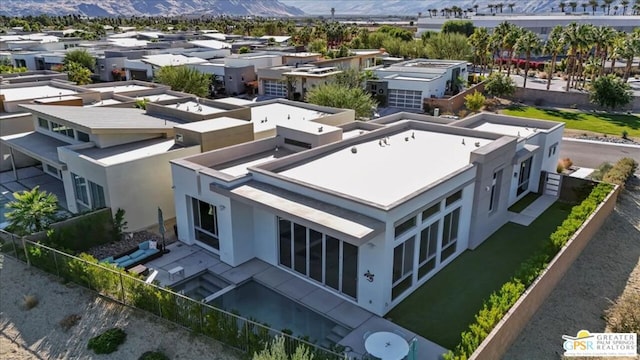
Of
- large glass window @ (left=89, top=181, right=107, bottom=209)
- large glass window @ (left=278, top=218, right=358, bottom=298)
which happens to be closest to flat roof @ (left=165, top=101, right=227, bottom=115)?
large glass window @ (left=89, top=181, right=107, bottom=209)

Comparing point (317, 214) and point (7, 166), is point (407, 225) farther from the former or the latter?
point (7, 166)

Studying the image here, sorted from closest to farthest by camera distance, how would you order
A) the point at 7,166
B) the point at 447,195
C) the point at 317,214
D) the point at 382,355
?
the point at 382,355
the point at 317,214
the point at 447,195
the point at 7,166

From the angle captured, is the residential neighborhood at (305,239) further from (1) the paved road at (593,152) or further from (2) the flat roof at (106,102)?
(2) the flat roof at (106,102)

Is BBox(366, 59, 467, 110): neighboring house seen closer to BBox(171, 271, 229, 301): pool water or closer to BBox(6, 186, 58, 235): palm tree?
BBox(171, 271, 229, 301): pool water

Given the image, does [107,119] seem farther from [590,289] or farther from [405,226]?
[590,289]

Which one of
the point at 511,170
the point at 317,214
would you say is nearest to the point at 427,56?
the point at 511,170

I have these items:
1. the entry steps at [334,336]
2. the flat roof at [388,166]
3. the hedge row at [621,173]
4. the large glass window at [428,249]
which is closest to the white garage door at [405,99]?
the hedge row at [621,173]
